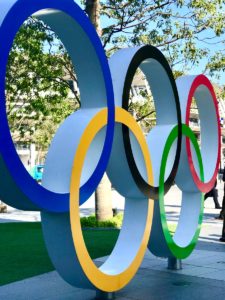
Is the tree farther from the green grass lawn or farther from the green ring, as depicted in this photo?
the green ring

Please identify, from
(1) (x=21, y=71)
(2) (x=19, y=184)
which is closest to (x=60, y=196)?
(2) (x=19, y=184)

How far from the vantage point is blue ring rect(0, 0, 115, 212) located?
4332mm

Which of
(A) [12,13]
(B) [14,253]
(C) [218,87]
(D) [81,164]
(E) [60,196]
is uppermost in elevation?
(C) [218,87]

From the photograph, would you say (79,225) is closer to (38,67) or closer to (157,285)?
(157,285)

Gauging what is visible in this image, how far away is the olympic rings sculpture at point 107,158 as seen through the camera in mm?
4754

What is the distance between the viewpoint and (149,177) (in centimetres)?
702

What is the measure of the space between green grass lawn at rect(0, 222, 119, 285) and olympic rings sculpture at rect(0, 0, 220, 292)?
209cm

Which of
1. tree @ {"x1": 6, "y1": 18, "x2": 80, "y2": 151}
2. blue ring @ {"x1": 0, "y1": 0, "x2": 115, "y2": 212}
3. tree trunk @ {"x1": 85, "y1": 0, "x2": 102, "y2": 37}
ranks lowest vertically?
blue ring @ {"x1": 0, "y1": 0, "x2": 115, "y2": 212}

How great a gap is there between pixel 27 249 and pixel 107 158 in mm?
5109

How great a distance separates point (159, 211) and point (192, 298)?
1327mm

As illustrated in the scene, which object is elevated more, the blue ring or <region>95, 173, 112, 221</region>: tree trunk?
the blue ring

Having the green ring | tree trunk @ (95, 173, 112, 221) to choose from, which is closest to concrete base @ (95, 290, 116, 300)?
the green ring

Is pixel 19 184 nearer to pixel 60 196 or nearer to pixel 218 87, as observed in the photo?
pixel 60 196

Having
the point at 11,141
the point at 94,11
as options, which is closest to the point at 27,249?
the point at 11,141
